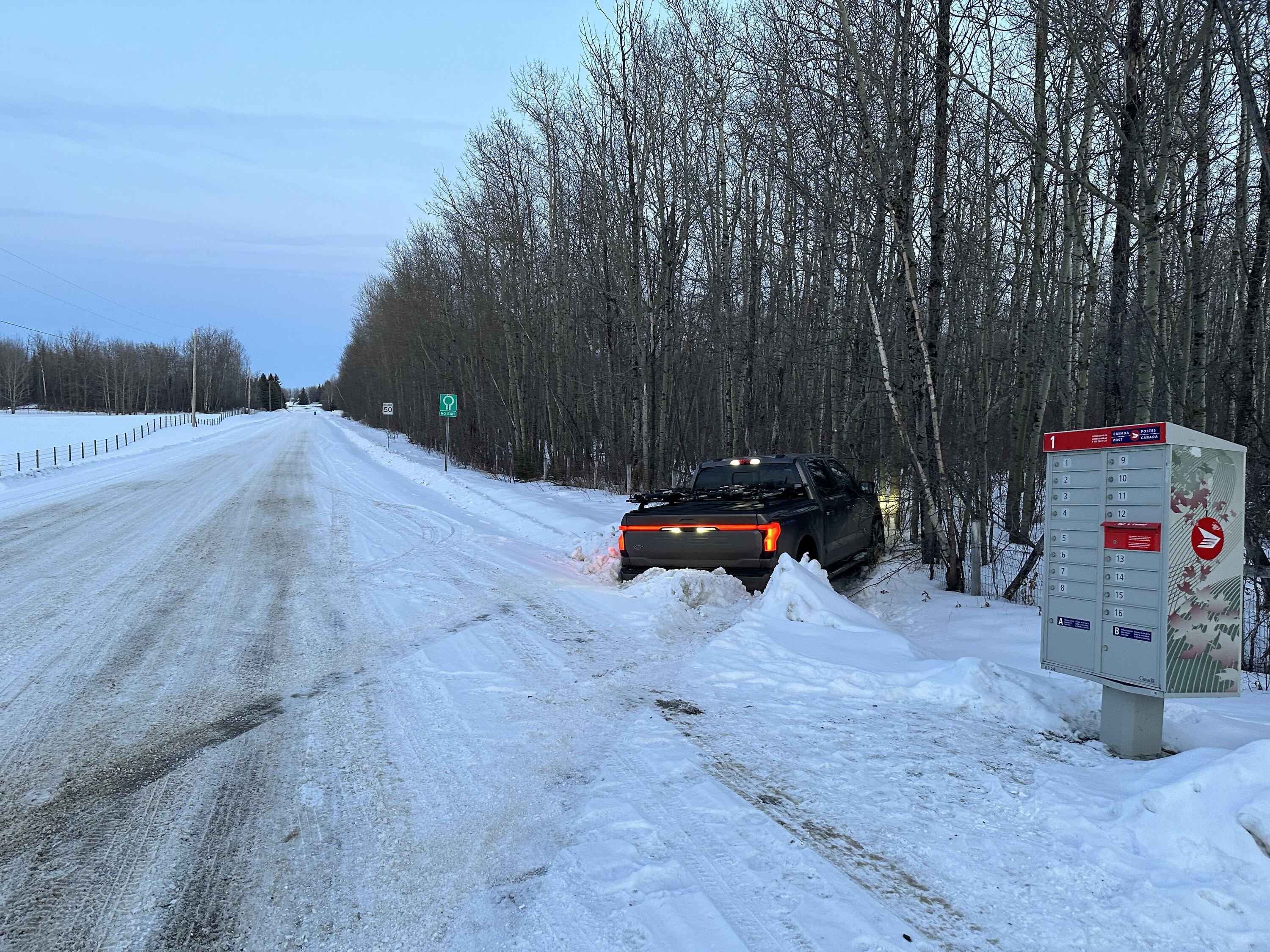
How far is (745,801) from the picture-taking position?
11.4 feet

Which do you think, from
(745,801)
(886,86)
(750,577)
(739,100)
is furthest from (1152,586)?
(739,100)

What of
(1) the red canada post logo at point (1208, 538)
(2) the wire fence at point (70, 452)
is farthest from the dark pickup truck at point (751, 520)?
(2) the wire fence at point (70, 452)

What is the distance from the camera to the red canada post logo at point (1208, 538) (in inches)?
145

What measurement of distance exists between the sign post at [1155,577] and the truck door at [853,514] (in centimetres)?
554

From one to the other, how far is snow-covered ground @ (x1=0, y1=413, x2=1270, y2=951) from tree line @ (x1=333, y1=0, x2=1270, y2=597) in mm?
4392

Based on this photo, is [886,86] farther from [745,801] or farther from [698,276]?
[698,276]

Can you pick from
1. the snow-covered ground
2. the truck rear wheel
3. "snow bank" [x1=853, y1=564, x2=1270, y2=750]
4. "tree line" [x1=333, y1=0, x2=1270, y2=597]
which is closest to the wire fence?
"tree line" [x1=333, y1=0, x2=1270, y2=597]

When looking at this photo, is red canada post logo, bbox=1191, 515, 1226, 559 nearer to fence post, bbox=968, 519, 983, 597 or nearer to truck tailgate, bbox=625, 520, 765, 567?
truck tailgate, bbox=625, 520, 765, 567

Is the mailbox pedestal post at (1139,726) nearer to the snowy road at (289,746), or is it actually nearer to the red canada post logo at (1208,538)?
the red canada post logo at (1208,538)

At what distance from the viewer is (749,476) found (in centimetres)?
943

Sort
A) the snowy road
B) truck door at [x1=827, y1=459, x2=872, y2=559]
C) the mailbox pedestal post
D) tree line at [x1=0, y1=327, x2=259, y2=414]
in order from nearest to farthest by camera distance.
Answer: the snowy road → the mailbox pedestal post → truck door at [x1=827, y1=459, x2=872, y2=559] → tree line at [x1=0, y1=327, x2=259, y2=414]

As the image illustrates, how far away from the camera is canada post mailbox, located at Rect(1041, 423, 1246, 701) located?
3648 mm

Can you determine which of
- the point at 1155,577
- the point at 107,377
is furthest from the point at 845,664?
the point at 107,377

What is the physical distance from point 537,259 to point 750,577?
68.6 feet
